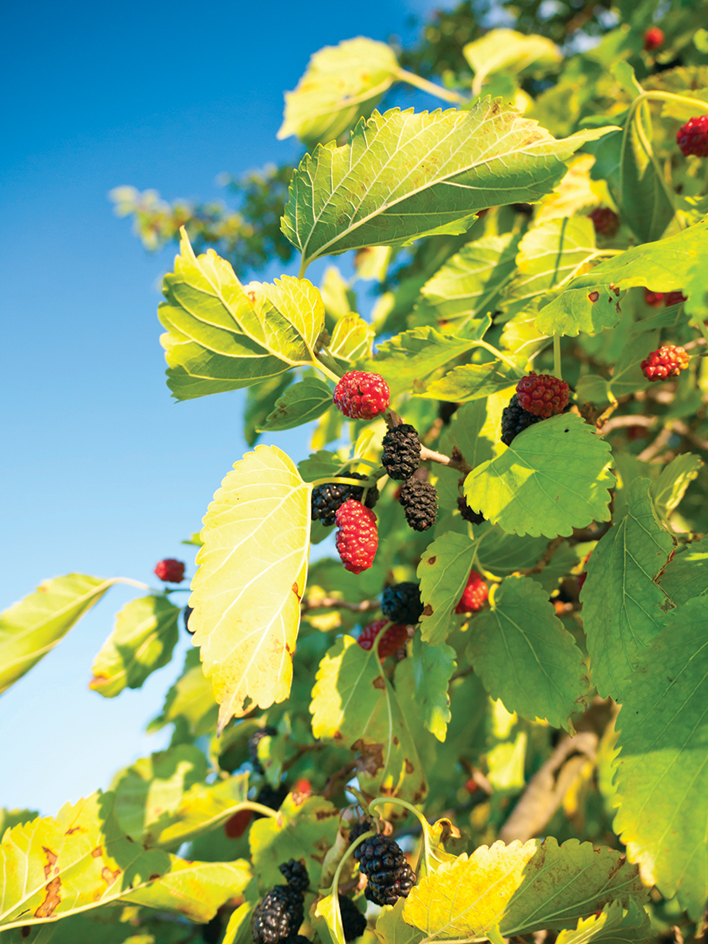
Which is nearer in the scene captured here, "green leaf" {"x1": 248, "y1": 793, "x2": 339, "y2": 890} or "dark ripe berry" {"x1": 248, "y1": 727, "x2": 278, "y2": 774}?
"green leaf" {"x1": 248, "y1": 793, "x2": 339, "y2": 890}

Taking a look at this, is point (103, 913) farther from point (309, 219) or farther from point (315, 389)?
point (309, 219)

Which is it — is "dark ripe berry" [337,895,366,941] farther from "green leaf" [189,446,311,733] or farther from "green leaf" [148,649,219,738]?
"green leaf" [148,649,219,738]

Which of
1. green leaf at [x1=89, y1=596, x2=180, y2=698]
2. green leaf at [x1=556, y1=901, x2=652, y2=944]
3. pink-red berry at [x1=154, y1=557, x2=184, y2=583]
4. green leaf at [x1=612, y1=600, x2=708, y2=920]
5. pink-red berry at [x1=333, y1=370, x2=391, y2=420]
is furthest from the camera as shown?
pink-red berry at [x1=154, y1=557, x2=184, y2=583]

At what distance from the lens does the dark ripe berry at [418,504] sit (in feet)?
2.52

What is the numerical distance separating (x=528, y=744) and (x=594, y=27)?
120 inches

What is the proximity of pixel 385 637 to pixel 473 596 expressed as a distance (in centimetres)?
18

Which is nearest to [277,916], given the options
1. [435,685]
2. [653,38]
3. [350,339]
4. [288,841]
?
[288,841]

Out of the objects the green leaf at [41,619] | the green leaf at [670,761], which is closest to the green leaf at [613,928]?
the green leaf at [670,761]

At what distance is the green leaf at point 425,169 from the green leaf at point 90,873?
3.34ft

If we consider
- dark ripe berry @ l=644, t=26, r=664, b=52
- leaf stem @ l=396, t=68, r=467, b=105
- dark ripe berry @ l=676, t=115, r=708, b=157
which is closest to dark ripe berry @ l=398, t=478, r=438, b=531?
dark ripe berry @ l=676, t=115, r=708, b=157

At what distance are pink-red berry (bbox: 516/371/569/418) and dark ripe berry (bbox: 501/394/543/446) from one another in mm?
11

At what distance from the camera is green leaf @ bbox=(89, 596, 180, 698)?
1175 millimetres

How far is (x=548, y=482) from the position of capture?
0.66 m

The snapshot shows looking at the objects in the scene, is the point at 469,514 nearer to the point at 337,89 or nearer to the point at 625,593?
the point at 625,593
